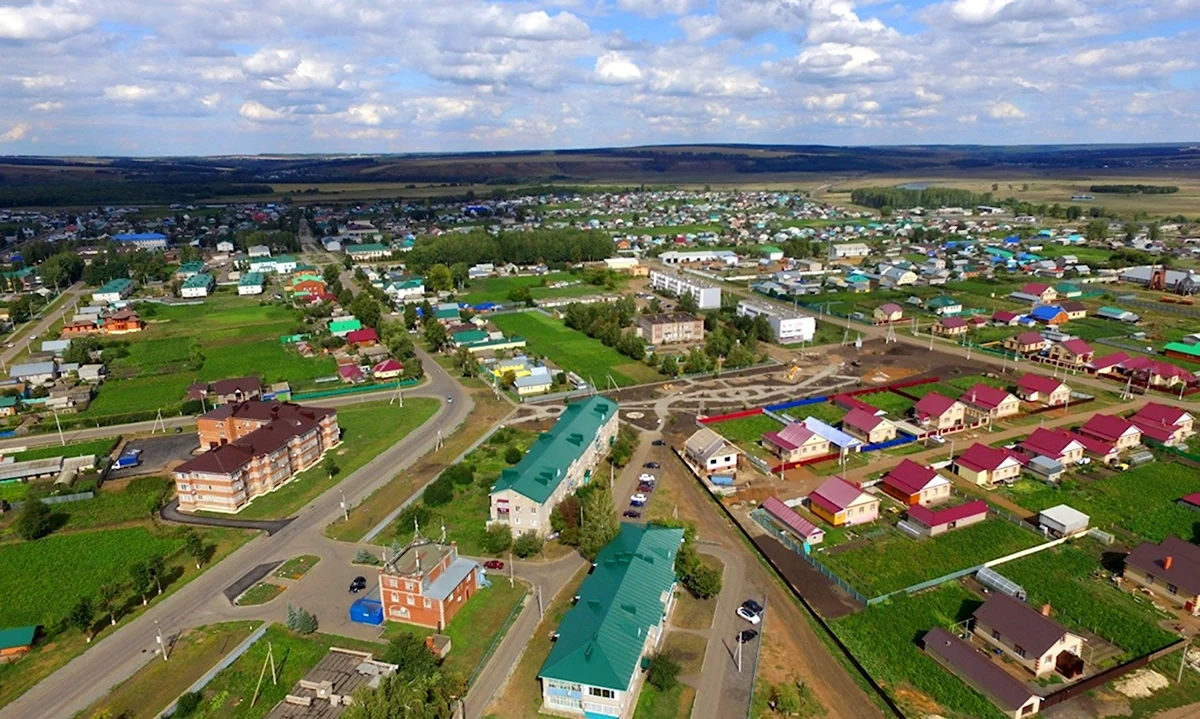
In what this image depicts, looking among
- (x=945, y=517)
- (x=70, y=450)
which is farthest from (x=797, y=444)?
(x=70, y=450)

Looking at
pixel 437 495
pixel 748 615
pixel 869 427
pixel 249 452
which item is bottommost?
pixel 748 615

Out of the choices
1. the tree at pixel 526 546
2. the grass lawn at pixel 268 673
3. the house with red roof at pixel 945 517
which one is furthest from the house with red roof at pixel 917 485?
the grass lawn at pixel 268 673

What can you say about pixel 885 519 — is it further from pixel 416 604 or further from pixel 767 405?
pixel 416 604

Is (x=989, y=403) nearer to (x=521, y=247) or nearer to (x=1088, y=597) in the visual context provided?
Result: (x=1088, y=597)

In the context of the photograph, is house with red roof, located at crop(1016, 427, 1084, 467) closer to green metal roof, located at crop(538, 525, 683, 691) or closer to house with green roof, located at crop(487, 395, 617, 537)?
green metal roof, located at crop(538, 525, 683, 691)

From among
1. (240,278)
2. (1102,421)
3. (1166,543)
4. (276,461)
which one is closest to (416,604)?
(276,461)

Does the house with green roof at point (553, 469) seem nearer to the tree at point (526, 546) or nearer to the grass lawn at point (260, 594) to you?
the tree at point (526, 546)
